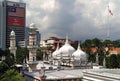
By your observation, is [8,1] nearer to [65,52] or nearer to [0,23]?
[0,23]

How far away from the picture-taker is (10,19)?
585 ft

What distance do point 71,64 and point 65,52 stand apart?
7621 mm

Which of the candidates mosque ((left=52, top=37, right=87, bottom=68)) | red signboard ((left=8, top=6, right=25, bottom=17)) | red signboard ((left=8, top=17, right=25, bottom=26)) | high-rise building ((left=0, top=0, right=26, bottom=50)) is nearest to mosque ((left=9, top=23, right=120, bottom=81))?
mosque ((left=52, top=37, right=87, bottom=68))

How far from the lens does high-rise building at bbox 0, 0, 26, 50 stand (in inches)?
6944

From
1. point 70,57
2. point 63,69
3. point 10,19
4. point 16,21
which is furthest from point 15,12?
point 63,69

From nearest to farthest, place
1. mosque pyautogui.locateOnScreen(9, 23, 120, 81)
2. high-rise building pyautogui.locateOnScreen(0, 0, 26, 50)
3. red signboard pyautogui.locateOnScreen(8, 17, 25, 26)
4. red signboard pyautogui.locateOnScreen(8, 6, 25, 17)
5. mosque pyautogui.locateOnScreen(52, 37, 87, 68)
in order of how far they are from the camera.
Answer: mosque pyautogui.locateOnScreen(9, 23, 120, 81) → mosque pyautogui.locateOnScreen(52, 37, 87, 68) → high-rise building pyautogui.locateOnScreen(0, 0, 26, 50) → red signboard pyautogui.locateOnScreen(8, 17, 25, 26) → red signboard pyautogui.locateOnScreen(8, 6, 25, 17)

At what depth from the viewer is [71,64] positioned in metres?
80.0

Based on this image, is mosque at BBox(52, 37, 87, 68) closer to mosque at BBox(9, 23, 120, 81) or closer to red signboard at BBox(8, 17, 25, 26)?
mosque at BBox(9, 23, 120, 81)

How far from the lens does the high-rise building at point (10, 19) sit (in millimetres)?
176375

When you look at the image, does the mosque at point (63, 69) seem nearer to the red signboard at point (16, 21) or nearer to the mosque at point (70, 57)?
the mosque at point (70, 57)

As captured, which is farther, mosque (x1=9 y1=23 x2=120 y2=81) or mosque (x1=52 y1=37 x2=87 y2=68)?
mosque (x1=52 y1=37 x2=87 y2=68)

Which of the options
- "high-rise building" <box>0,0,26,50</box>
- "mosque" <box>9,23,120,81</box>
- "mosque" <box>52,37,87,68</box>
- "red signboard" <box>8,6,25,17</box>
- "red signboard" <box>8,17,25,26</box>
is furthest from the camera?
"red signboard" <box>8,6,25,17</box>

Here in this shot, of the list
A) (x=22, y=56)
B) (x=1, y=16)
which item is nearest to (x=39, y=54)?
(x=22, y=56)

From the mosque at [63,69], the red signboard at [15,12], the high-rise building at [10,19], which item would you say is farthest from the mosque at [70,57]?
the red signboard at [15,12]
